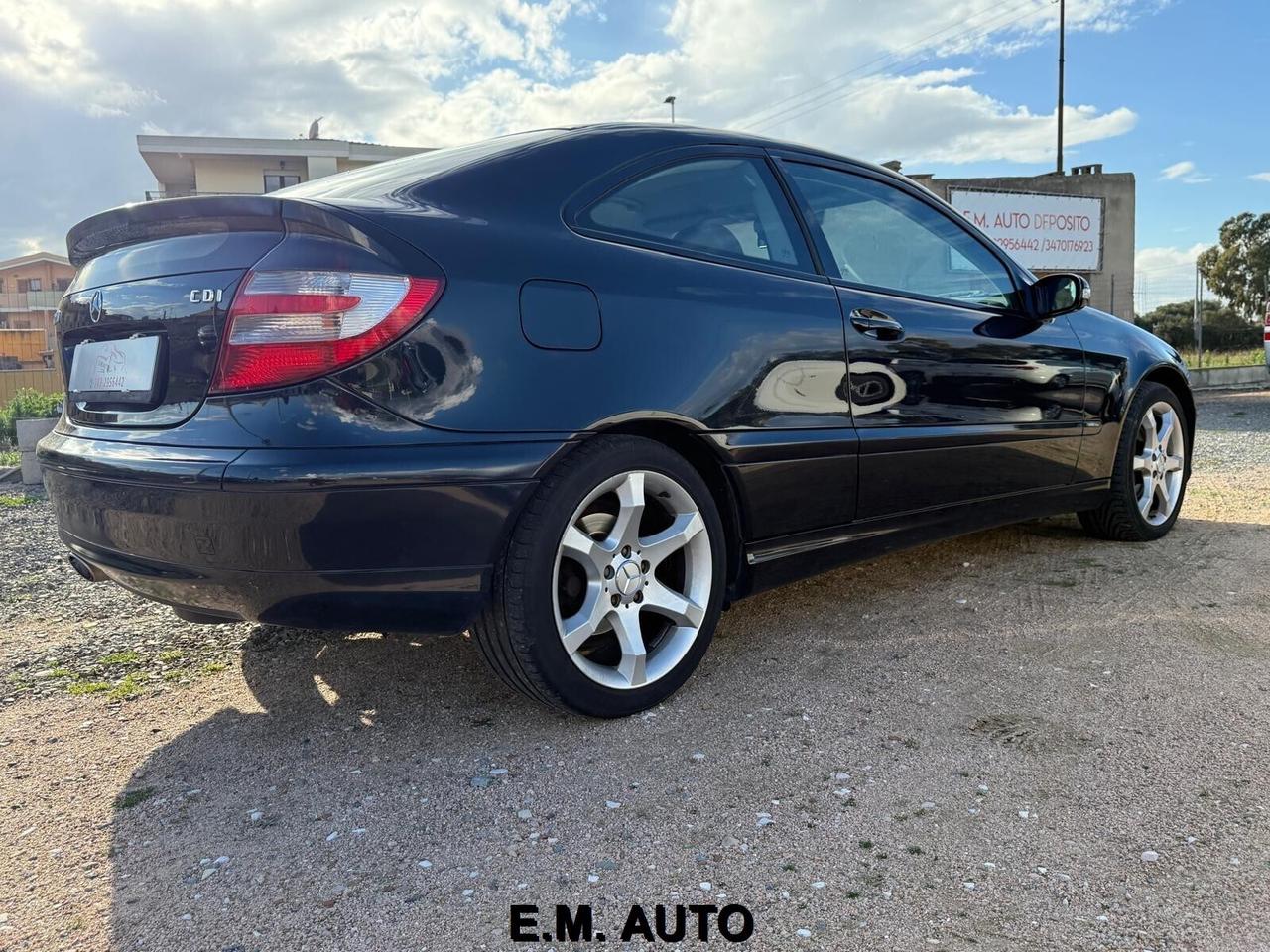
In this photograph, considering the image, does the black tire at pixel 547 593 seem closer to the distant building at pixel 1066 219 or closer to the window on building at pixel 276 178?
the distant building at pixel 1066 219

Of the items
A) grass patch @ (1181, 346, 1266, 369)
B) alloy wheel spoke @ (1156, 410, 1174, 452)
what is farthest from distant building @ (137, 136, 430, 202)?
alloy wheel spoke @ (1156, 410, 1174, 452)

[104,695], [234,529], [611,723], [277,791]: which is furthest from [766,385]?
[104,695]

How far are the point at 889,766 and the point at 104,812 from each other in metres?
1.80

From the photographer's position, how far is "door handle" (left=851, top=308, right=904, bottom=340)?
304 centimetres

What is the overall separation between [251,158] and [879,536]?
34679 mm

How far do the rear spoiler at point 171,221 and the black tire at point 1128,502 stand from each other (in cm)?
374

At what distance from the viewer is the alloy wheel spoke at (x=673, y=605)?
2596 mm

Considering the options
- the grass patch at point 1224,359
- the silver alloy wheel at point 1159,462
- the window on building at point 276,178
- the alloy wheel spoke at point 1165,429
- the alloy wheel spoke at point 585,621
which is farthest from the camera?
the window on building at point 276,178

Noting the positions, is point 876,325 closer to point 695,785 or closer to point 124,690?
point 695,785

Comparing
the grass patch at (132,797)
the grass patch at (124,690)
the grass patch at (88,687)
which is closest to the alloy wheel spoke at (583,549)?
the grass patch at (132,797)

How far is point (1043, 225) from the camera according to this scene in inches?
933

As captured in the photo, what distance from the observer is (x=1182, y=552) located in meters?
4.32

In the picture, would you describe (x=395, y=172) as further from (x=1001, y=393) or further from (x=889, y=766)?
(x=1001, y=393)

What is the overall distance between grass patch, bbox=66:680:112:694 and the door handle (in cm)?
257
